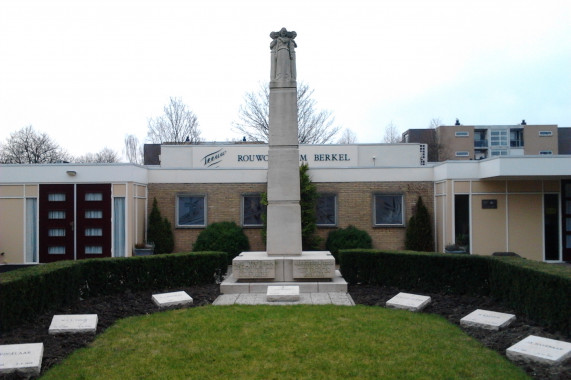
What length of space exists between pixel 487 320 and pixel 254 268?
18.4 feet

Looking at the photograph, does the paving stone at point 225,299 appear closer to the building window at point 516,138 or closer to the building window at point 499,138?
the building window at point 499,138

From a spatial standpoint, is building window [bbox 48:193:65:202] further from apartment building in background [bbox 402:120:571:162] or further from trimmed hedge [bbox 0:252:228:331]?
apartment building in background [bbox 402:120:571:162]

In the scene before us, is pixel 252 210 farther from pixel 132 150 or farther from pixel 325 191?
pixel 132 150

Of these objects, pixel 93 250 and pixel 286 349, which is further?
pixel 93 250

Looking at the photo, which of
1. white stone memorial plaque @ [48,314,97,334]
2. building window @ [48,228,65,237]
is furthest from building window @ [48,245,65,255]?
white stone memorial plaque @ [48,314,97,334]

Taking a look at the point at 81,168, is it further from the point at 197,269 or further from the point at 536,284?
the point at 536,284

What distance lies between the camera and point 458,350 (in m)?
7.24

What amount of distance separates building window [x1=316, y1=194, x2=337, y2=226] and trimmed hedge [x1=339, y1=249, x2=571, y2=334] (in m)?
6.62

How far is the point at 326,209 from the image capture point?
2038cm

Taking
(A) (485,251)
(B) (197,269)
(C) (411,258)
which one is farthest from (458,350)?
(A) (485,251)

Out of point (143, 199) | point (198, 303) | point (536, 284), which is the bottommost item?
point (198, 303)

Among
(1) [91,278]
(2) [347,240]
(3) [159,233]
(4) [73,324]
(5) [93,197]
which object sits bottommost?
(4) [73,324]

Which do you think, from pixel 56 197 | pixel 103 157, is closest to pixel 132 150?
pixel 103 157

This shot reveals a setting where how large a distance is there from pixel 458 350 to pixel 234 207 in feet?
45.1
